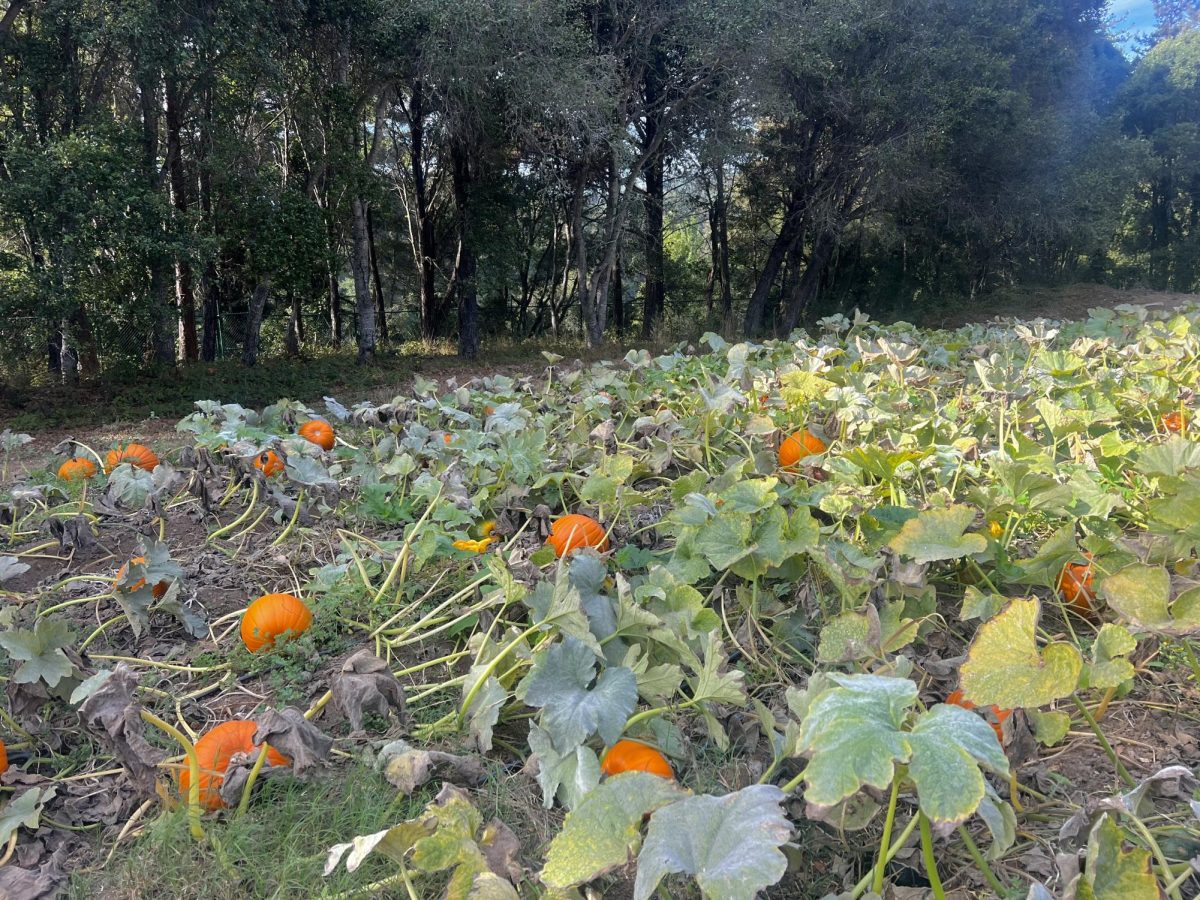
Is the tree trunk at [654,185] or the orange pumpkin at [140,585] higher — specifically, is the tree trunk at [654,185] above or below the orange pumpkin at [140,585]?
above

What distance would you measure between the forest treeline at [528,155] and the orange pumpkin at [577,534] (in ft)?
24.1

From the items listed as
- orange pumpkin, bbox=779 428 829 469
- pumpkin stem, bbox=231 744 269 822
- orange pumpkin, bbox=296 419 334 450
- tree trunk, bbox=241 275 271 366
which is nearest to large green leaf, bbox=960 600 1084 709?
pumpkin stem, bbox=231 744 269 822

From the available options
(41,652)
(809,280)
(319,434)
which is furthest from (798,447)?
(809,280)

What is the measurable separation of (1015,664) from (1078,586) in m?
0.94

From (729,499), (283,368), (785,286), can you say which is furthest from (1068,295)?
(729,499)

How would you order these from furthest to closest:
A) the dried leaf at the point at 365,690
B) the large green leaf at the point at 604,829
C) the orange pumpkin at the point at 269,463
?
the orange pumpkin at the point at 269,463
the dried leaf at the point at 365,690
the large green leaf at the point at 604,829

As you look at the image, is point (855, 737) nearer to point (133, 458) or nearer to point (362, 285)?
point (133, 458)

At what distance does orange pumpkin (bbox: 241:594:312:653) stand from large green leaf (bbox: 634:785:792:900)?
1.30 m

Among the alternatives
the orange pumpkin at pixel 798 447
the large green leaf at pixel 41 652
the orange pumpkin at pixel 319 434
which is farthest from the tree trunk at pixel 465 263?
the large green leaf at pixel 41 652

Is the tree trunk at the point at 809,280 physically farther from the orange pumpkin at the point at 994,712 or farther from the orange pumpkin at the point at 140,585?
the orange pumpkin at the point at 994,712

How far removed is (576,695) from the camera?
1.25 m

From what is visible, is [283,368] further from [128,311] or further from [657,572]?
[657,572]

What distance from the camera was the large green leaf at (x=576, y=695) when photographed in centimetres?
119

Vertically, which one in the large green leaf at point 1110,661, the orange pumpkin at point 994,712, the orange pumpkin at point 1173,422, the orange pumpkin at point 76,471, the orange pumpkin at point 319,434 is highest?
the orange pumpkin at point 319,434
